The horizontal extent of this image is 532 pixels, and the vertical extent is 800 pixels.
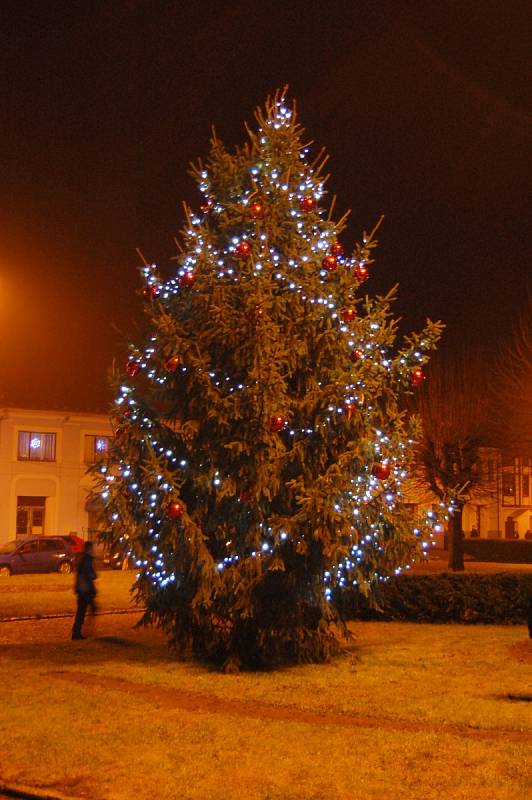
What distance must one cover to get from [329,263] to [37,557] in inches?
968

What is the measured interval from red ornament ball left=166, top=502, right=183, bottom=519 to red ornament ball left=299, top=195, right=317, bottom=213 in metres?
4.65

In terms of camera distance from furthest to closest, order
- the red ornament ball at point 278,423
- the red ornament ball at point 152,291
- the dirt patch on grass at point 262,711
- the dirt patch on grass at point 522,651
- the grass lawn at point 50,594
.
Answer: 1. the grass lawn at point 50,594
2. the dirt patch on grass at point 522,651
3. the red ornament ball at point 152,291
4. the red ornament ball at point 278,423
5. the dirt patch on grass at point 262,711

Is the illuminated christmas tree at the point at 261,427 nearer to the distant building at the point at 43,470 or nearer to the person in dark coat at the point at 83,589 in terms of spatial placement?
the person in dark coat at the point at 83,589

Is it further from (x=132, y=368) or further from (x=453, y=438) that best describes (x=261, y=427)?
(x=453, y=438)

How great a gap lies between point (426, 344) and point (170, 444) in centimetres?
392

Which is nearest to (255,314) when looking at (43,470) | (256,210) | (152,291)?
(256,210)

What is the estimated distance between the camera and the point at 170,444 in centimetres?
1277

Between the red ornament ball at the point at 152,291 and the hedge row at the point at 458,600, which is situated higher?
the red ornament ball at the point at 152,291

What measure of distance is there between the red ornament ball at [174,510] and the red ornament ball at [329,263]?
13.2ft

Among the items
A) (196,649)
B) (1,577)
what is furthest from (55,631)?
(1,577)

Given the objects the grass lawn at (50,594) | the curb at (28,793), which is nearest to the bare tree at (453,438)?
the grass lawn at (50,594)

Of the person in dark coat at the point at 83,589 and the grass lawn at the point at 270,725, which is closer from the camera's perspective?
the grass lawn at the point at 270,725

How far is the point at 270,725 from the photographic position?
9.23 metres

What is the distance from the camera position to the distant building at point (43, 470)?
156ft
